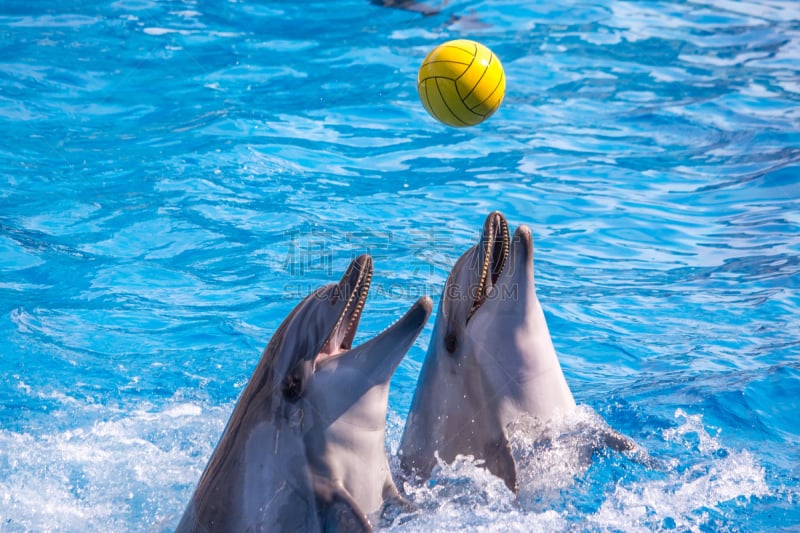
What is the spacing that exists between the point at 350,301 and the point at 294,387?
447mm

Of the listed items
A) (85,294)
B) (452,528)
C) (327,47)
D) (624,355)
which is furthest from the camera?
(327,47)

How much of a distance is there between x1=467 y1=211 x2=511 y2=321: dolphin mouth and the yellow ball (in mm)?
1971

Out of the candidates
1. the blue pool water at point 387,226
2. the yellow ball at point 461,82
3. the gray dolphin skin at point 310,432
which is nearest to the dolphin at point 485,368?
the blue pool water at point 387,226

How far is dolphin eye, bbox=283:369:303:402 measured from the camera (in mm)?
4051

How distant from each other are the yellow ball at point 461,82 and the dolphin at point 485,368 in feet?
6.65

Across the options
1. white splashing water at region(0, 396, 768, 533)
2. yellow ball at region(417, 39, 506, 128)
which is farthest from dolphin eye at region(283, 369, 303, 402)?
yellow ball at region(417, 39, 506, 128)

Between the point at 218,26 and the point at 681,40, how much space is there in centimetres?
713

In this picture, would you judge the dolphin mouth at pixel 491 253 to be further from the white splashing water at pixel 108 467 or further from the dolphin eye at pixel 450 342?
the white splashing water at pixel 108 467

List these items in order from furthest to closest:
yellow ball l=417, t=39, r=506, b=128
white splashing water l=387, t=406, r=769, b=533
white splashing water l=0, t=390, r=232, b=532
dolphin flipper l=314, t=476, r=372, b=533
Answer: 1. yellow ball l=417, t=39, r=506, b=128
2. white splashing water l=0, t=390, r=232, b=532
3. white splashing water l=387, t=406, r=769, b=533
4. dolphin flipper l=314, t=476, r=372, b=533

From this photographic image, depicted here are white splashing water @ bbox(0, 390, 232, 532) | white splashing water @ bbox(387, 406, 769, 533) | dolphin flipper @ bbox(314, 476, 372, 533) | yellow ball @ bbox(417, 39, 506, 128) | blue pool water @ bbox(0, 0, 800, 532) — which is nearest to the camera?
dolphin flipper @ bbox(314, 476, 372, 533)

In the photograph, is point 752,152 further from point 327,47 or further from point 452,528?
point 452,528

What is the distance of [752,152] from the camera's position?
419 inches

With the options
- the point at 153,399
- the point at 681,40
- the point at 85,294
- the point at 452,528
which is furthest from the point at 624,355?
the point at 681,40

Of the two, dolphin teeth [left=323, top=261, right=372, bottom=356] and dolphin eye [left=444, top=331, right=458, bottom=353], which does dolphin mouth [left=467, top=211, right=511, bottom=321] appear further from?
dolphin teeth [left=323, top=261, right=372, bottom=356]
